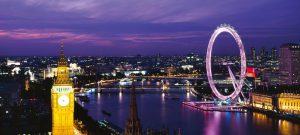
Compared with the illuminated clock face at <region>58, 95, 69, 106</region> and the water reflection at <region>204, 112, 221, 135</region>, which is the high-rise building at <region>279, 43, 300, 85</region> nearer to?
the water reflection at <region>204, 112, 221, 135</region>

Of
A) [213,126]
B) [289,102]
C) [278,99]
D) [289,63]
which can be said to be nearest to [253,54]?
[289,63]

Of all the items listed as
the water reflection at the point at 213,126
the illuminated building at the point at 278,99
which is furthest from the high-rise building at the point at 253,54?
the water reflection at the point at 213,126

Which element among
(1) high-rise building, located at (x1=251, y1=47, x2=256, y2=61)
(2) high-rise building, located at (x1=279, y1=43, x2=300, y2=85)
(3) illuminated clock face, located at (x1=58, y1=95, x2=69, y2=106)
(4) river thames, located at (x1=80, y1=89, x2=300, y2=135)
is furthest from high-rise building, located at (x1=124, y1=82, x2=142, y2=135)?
(1) high-rise building, located at (x1=251, y1=47, x2=256, y2=61)

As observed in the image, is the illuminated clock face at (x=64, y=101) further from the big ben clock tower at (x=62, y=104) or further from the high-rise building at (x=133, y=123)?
the high-rise building at (x=133, y=123)

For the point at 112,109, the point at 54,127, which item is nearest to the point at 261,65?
the point at 112,109

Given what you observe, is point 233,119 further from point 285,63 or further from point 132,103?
point 285,63
